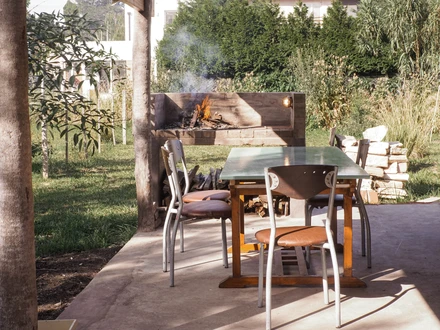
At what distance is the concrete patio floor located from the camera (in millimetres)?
4180

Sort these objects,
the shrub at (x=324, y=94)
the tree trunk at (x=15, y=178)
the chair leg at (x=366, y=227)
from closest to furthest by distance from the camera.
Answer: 1. the tree trunk at (x=15, y=178)
2. the chair leg at (x=366, y=227)
3. the shrub at (x=324, y=94)

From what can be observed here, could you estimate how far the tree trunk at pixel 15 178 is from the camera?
3.12m

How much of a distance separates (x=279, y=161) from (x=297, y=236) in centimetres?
110

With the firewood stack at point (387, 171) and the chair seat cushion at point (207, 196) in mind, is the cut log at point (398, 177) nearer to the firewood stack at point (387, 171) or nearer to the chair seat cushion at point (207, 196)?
the firewood stack at point (387, 171)

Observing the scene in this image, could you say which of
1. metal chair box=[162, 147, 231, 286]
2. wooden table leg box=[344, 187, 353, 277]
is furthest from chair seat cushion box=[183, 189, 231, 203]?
wooden table leg box=[344, 187, 353, 277]

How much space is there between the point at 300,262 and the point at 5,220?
2536 mm

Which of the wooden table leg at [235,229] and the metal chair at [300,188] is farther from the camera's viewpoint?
the wooden table leg at [235,229]

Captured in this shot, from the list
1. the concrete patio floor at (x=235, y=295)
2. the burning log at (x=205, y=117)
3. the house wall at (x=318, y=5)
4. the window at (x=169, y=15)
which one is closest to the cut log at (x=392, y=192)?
the burning log at (x=205, y=117)

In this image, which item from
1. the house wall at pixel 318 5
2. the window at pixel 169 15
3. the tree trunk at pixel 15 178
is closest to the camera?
the tree trunk at pixel 15 178

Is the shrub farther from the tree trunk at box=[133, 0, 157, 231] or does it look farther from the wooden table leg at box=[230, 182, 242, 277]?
the wooden table leg at box=[230, 182, 242, 277]

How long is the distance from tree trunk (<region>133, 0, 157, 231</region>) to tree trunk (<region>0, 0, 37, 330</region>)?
3.37m

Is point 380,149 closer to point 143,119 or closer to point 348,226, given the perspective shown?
point 143,119

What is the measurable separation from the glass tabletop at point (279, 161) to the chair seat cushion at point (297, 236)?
34cm

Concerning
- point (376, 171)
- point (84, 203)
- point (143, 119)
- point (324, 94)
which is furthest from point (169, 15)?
point (143, 119)
